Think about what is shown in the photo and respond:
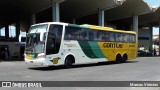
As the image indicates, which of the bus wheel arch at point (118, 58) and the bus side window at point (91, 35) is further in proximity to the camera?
the bus wheel arch at point (118, 58)

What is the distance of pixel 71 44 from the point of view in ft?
70.1

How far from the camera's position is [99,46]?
2419cm

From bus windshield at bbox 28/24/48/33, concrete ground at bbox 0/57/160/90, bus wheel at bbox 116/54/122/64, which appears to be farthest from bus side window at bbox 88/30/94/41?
bus wheel at bbox 116/54/122/64

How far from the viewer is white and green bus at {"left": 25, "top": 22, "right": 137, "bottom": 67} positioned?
A: 63.7 ft

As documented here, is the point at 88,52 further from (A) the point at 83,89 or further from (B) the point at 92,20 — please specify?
(B) the point at 92,20

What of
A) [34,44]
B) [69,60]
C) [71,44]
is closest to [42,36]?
[34,44]

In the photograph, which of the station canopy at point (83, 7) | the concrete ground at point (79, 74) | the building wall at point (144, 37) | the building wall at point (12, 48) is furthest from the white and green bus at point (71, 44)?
the building wall at point (144, 37)

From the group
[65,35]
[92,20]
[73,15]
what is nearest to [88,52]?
[65,35]

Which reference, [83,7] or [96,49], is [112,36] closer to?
[96,49]

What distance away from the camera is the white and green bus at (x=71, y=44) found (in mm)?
19406

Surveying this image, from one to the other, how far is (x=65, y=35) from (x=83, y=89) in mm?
10080

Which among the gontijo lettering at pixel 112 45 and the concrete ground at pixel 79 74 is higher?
the gontijo lettering at pixel 112 45

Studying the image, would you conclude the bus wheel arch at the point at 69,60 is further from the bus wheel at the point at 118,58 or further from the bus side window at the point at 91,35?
the bus wheel at the point at 118,58

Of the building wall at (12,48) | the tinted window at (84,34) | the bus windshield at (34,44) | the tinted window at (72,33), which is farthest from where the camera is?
the building wall at (12,48)
